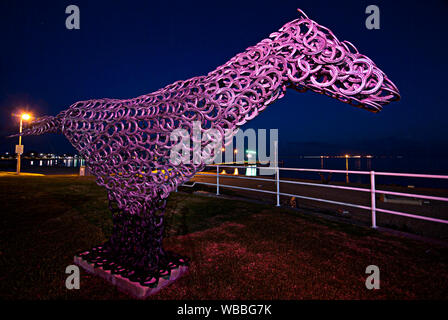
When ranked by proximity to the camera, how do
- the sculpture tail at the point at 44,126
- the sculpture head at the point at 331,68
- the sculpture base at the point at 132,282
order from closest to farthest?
the sculpture head at the point at 331,68, the sculpture base at the point at 132,282, the sculpture tail at the point at 44,126

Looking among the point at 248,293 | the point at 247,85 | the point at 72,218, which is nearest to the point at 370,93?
the point at 247,85

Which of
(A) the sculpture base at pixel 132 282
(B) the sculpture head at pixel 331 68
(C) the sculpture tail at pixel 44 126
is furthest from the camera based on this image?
(C) the sculpture tail at pixel 44 126

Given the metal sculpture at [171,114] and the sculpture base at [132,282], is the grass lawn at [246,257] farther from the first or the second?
the metal sculpture at [171,114]

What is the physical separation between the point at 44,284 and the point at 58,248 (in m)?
0.98

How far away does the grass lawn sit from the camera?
2057mm

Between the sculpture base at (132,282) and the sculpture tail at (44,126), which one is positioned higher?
the sculpture tail at (44,126)

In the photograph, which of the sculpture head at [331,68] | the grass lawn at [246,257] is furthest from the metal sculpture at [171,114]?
the grass lawn at [246,257]

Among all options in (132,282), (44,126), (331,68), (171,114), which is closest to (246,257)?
(132,282)

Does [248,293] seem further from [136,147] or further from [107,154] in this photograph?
[107,154]

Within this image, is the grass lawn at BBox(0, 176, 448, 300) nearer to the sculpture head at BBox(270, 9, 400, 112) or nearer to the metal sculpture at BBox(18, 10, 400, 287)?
the metal sculpture at BBox(18, 10, 400, 287)

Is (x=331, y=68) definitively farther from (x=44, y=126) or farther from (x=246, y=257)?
(x=44, y=126)

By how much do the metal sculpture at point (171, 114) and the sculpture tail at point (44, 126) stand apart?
0.31 feet

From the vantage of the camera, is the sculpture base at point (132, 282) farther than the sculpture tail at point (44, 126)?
No

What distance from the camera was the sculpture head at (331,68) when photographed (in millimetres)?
1529
